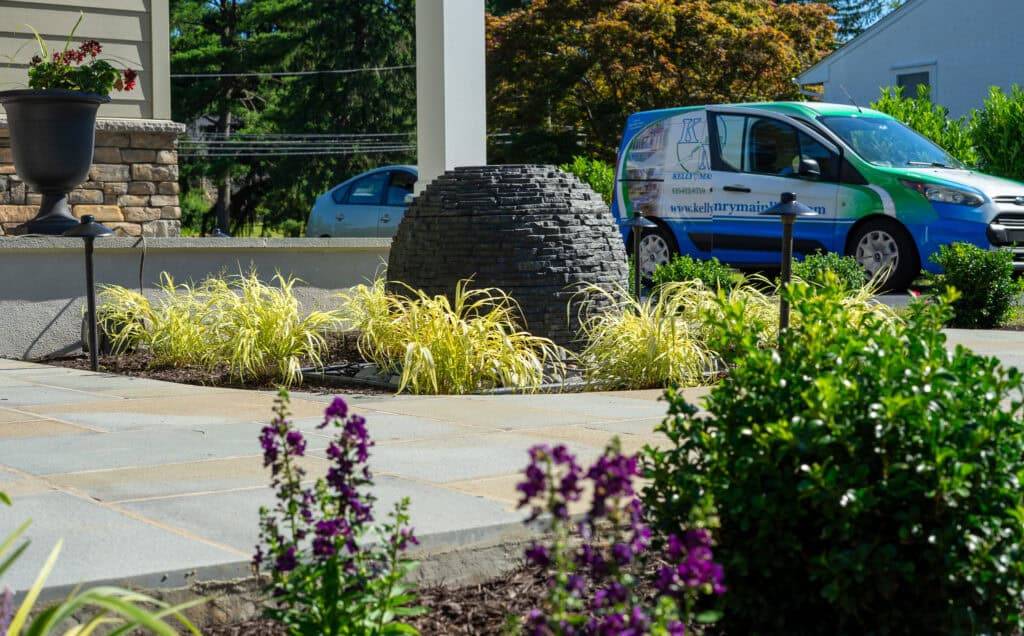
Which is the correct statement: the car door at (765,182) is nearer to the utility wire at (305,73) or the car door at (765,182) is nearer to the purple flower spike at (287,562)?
the purple flower spike at (287,562)

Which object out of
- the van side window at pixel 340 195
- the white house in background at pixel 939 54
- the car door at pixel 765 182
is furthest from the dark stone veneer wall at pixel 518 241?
the white house in background at pixel 939 54

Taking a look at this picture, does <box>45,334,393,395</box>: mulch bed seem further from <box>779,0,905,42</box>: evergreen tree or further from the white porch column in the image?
<box>779,0,905,42</box>: evergreen tree

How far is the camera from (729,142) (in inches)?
562

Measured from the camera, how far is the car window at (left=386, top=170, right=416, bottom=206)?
17359 mm

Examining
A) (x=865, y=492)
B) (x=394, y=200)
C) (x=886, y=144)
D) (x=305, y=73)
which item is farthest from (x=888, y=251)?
(x=305, y=73)

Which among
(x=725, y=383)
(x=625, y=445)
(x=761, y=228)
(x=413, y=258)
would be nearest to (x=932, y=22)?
(x=761, y=228)

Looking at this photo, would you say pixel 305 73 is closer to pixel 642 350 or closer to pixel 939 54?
pixel 939 54

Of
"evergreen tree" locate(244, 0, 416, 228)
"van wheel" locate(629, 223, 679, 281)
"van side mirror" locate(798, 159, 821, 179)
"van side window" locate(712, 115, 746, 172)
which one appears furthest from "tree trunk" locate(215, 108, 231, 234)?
"van side mirror" locate(798, 159, 821, 179)

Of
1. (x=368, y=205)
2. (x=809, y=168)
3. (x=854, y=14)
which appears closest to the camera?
(x=809, y=168)

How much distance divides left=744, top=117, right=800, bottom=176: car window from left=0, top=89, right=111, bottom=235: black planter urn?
7085 millimetres

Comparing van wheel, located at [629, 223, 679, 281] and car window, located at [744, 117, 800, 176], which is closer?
car window, located at [744, 117, 800, 176]

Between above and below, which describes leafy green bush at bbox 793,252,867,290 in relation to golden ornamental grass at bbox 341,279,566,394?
above

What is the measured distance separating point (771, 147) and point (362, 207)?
243 inches

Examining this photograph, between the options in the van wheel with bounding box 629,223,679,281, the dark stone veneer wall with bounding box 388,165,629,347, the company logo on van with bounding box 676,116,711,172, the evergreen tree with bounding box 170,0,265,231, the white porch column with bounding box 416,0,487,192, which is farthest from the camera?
the evergreen tree with bounding box 170,0,265,231
